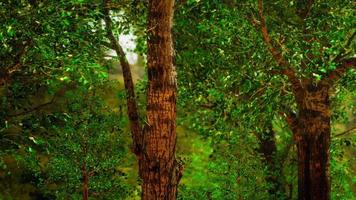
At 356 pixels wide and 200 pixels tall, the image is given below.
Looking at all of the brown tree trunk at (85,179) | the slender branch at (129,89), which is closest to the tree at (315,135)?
the slender branch at (129,89)

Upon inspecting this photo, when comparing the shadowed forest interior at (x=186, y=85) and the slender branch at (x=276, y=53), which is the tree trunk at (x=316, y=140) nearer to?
the shadowed forest interior at (x=186, y=85)

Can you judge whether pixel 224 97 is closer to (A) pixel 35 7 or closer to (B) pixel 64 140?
(A) pixel 35 7

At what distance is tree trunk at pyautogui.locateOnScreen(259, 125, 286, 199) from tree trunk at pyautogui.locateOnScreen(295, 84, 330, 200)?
7.60 m

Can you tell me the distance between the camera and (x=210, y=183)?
968 inches

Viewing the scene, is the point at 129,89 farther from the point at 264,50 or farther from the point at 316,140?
the point at 316,140

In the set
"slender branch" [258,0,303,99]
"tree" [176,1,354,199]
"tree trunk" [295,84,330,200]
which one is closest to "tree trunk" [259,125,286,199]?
"tree trunk" [295,84,330,200]

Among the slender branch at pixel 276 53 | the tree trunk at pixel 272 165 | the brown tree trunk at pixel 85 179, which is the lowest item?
the brown tree trunk at pixel 85 179

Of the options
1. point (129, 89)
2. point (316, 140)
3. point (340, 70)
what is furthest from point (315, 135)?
point (129, 89)

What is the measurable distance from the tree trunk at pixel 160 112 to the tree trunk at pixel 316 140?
8.00 m

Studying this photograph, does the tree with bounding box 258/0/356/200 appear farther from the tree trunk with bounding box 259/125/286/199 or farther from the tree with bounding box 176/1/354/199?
the tree trunk with bounding box 259/125/286/199

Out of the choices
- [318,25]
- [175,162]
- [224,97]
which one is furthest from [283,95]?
[175,162]

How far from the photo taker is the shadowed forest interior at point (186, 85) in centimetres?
959

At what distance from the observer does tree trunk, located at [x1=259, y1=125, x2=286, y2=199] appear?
24667 mm

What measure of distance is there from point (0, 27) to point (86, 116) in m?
11.4
